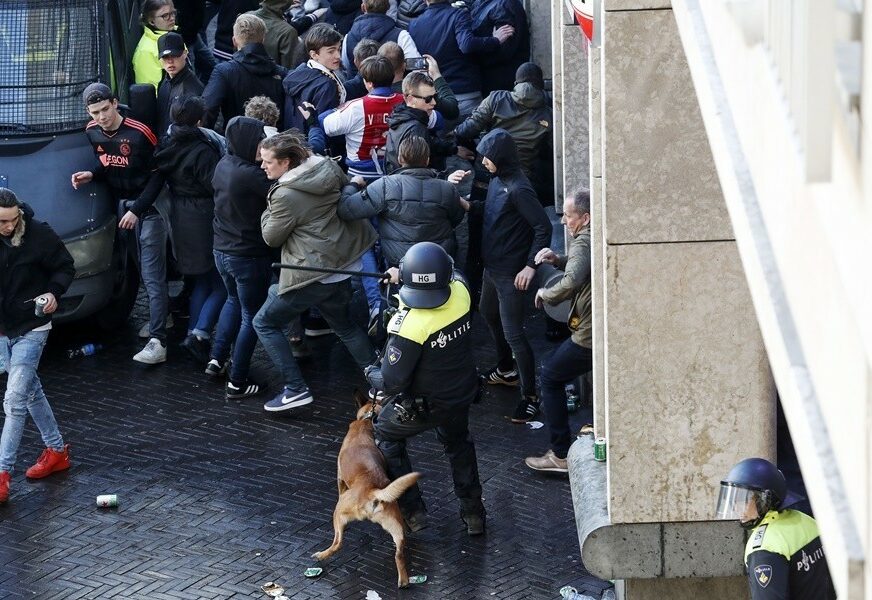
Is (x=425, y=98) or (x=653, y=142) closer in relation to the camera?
(x=653, y=142)

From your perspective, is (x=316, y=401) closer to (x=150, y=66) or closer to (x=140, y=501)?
(x=140, y=501)

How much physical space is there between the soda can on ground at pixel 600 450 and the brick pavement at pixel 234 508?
74 cm

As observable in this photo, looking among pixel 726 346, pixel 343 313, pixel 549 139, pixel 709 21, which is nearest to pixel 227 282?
pixel 343 313

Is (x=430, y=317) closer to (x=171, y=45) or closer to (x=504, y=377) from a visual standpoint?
(x=504, y=377)

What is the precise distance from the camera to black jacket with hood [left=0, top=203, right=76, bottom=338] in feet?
29.6

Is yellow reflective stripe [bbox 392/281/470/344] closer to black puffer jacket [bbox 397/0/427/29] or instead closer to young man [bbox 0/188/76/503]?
young man [bbox 0/188/76/503]

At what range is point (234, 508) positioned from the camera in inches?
354

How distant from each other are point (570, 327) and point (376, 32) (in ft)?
15.8

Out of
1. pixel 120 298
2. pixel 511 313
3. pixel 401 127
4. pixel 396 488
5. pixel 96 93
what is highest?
pixel 96 93

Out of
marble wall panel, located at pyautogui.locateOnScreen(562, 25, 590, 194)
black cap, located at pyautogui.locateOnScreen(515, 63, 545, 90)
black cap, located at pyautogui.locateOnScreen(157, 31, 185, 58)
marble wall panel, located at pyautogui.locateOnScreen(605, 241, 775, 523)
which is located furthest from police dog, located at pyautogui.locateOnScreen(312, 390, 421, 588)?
black cap, located at pyautogui.locateOnScreen(157, 31, 185, 58)

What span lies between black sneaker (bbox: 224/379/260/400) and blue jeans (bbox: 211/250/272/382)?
0.04 meters

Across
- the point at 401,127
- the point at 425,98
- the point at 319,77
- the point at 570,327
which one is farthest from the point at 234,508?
the point at 319,77

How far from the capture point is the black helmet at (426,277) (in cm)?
781

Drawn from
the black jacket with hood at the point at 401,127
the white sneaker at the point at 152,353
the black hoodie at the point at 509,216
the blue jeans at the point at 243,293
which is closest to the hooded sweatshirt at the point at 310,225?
the blue jeans at the point at 243,293
